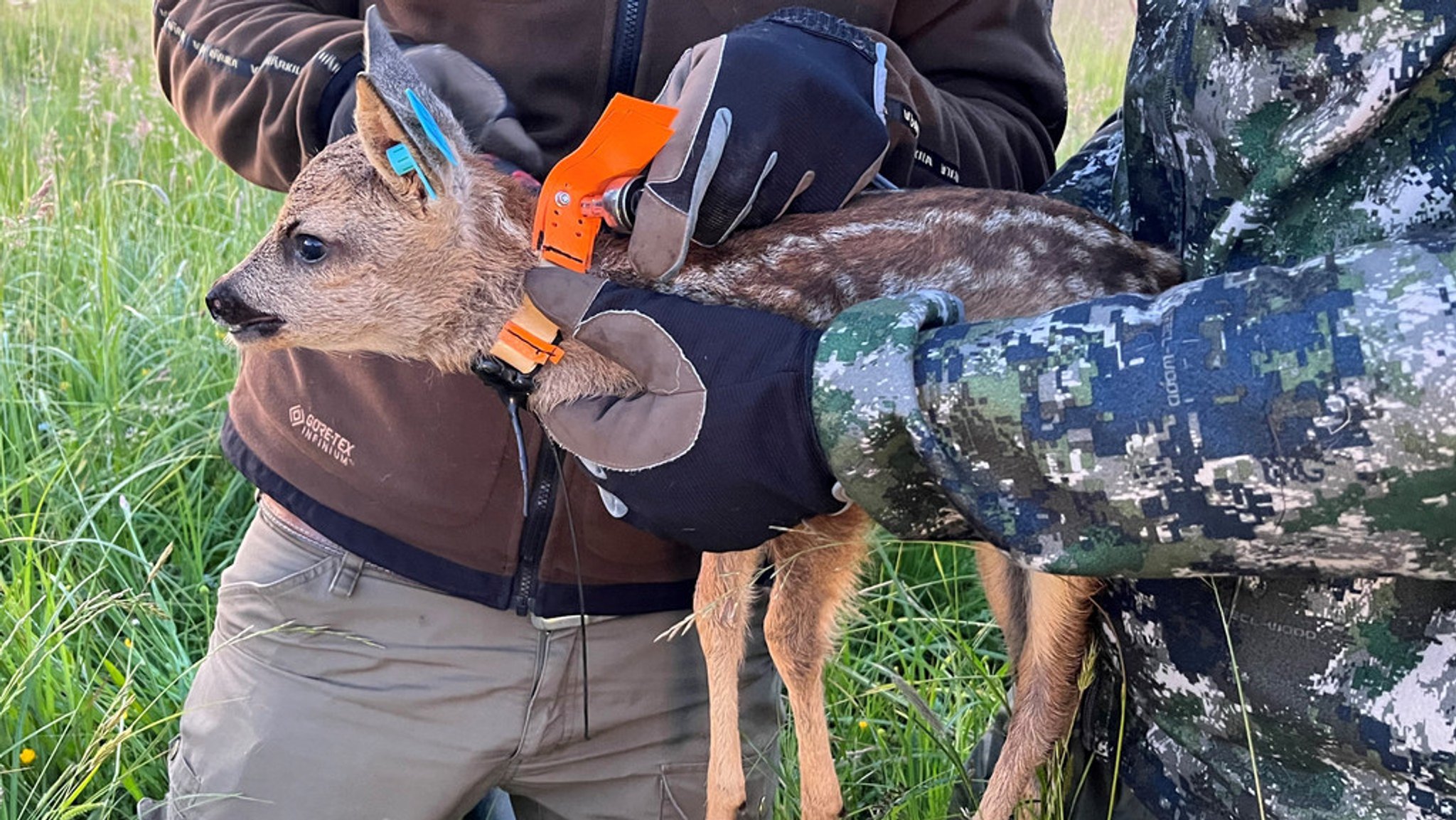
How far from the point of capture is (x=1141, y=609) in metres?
2.05

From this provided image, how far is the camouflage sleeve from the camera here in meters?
1.46

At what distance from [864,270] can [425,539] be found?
3.27 feet

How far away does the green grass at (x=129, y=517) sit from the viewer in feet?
9.58

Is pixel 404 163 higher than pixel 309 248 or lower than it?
higher

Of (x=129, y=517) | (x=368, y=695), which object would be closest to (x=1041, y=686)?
(x=368, y=695)

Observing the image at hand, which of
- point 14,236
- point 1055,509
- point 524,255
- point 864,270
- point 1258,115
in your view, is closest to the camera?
point 1055,509

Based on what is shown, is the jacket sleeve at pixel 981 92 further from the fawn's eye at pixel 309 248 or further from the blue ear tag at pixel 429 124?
the fawn's eye at pixel 309 248

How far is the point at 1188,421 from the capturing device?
1.54 metres

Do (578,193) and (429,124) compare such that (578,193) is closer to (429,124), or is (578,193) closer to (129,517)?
(429,124)

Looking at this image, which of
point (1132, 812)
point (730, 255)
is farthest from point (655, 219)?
point (1132, 812)

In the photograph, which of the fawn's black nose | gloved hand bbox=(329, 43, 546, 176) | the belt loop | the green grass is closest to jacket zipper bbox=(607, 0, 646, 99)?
gloved hand bbox=(329, 43, 546, 176)

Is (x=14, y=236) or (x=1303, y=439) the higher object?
(x=1303, y=439)

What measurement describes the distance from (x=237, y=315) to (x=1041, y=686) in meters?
1.52

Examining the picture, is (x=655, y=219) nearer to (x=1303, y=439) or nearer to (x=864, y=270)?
(x=864, y=270)
